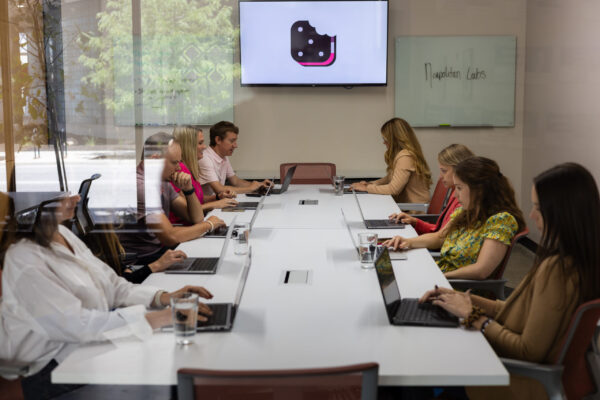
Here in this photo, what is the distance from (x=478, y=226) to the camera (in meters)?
2.76

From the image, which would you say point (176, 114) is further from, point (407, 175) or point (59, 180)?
point (59, 180)

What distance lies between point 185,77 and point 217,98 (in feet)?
2.29

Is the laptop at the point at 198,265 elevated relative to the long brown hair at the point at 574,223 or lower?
lower

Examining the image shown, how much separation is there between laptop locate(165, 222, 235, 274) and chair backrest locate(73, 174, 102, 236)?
35cm

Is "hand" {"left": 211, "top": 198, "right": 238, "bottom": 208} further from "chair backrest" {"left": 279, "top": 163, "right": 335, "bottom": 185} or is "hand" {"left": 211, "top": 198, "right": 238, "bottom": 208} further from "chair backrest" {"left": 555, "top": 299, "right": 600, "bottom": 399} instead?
"chair backrest" {"left": 555, "top": 299, "right": 600, "bottom": 399}

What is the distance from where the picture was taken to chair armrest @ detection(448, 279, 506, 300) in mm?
2596

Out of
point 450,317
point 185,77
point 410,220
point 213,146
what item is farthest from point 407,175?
point 450,317

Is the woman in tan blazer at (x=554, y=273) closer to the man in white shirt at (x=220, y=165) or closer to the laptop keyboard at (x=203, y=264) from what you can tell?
the laptop keyboard at (x=203, y=264)

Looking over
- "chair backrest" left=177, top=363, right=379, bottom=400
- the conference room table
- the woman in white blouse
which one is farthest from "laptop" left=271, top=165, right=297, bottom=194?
"chair backrest" left=177, top=363, right=379, bottom=400

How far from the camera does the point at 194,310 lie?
1.73 meters

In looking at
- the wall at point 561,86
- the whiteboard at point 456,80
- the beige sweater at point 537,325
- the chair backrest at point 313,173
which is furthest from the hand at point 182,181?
the whiteboard at point 456,80

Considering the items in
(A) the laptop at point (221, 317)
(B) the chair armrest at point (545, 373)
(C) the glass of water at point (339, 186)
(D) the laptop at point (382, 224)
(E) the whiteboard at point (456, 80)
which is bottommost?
(B) the chair armrest at point (545, 373)

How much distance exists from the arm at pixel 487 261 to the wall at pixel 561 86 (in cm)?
134

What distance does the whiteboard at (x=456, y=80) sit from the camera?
18.6 feet
